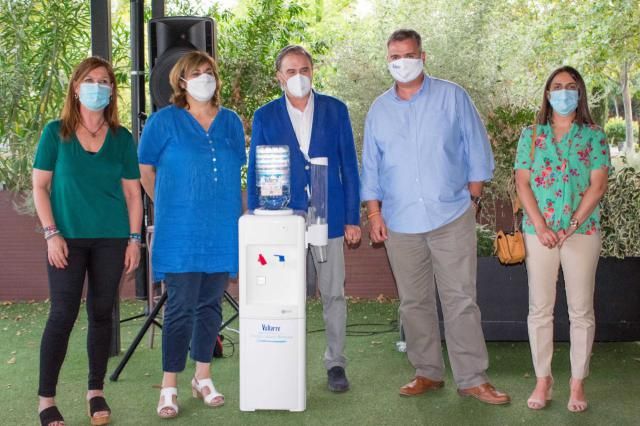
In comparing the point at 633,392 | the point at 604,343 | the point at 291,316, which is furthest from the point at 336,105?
the point at 604,343

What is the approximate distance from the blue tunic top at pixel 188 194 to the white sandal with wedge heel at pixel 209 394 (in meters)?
0.62

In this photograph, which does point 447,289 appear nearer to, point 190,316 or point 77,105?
point 190,316

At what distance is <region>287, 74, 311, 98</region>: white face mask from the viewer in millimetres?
4129

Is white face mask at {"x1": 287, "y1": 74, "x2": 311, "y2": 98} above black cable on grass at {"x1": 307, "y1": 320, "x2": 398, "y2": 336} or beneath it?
above

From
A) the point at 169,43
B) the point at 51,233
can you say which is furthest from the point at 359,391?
the point at 169,43

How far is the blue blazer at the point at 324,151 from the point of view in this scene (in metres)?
4.21

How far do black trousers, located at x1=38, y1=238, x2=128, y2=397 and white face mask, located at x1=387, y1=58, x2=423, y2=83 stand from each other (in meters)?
1.55

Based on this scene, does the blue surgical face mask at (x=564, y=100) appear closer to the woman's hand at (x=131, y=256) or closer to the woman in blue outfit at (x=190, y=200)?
the woman in blue outfit at (x=190, y=200)

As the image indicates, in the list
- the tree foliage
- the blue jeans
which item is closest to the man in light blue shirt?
the blue jeans

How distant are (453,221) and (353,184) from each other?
62cm

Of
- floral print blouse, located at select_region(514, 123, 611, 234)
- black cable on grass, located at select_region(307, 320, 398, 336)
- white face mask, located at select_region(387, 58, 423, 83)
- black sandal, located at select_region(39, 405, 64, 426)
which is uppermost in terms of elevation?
white face mask, located at select_region(387, 58, 423, 83)

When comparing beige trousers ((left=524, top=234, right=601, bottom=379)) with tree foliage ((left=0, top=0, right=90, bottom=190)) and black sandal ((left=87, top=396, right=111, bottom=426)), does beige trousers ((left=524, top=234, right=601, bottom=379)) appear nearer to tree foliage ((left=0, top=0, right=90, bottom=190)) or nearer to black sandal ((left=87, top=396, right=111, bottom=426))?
black sandal ((left=87, top=396, right=111, bottom=426))

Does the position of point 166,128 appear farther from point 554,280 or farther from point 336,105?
point 554,280

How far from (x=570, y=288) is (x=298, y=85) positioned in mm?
1670
